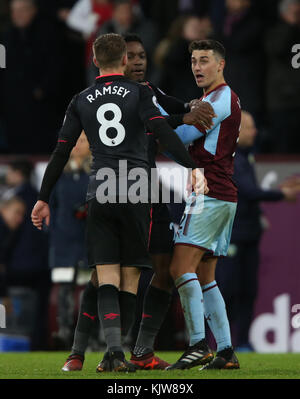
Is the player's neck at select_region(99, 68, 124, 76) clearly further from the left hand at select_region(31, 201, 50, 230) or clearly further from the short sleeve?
the left hand at select_region(31, 201, 50, 230)

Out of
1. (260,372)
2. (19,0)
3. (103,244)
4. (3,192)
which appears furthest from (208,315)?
(19,0)

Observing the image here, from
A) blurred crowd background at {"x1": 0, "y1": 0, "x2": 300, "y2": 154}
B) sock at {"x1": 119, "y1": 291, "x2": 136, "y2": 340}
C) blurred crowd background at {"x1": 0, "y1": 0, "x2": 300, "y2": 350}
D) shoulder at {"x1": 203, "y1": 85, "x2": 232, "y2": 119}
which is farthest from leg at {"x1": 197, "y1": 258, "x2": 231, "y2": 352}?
blurred crowd background at {"x1": 0, "y1": 0, "x2": 300, "y2": 154}

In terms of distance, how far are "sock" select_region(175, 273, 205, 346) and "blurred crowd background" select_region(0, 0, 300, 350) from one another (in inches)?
125

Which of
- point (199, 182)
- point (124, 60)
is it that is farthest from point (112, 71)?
point (199, 182)

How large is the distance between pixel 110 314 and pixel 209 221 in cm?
98

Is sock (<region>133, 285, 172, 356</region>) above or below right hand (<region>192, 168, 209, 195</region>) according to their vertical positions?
below

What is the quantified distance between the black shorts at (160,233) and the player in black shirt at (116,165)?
47 centimetres

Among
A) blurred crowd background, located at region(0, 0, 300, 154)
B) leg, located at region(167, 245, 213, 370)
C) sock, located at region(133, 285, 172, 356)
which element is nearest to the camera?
leg, located at region(167, 245, 213, 370)

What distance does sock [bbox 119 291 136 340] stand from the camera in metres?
6.29

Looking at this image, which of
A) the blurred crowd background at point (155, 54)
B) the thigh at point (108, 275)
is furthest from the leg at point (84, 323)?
the blurred crowd background at point (155, 54)

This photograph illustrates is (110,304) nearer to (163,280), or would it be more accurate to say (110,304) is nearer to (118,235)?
(118,235)

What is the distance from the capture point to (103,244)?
6.20 metres

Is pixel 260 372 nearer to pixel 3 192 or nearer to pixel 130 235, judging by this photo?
pixel 130 235

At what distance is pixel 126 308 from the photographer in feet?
20.7
